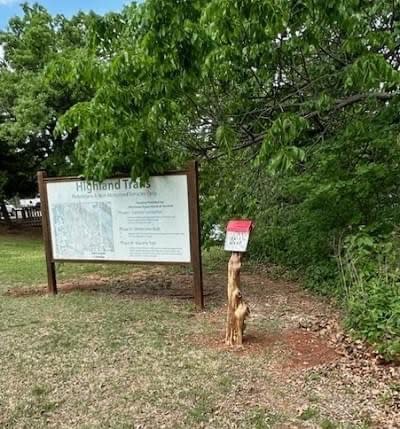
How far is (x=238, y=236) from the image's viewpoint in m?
3.95

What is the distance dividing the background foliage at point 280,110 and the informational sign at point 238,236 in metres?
0.55

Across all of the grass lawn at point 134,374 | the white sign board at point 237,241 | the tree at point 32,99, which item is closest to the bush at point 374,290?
the grass lawn at point 134,374

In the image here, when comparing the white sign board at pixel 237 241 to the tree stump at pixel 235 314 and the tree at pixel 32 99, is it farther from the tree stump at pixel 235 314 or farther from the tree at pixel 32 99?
the tree at pixel 32 99

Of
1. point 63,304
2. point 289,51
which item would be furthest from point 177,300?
point 289,51

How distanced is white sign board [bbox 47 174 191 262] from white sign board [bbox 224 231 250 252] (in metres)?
1.28

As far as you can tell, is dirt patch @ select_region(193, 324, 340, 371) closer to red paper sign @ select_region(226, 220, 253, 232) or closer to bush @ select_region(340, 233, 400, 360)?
bush @ select_region(340, 233, 400, 360)

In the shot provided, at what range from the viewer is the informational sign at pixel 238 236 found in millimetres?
3902

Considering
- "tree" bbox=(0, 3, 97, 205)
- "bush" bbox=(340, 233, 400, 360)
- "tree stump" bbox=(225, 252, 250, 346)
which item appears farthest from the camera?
"tree" bbox=(0, 3, 97, 205)

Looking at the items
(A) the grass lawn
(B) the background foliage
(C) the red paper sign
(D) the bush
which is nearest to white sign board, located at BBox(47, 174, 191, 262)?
(B) the background foliage

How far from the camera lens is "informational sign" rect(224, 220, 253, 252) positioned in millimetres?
3902

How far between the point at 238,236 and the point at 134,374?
1.39m

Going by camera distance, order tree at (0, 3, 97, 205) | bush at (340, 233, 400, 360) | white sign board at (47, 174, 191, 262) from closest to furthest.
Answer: bush at (340, 233, 400, 360), white sign board at (47, 174, 191, 262), tree at (0, 3, 97, 205)

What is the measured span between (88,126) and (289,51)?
205cm

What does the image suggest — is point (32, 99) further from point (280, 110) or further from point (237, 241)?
point (237, 241)
